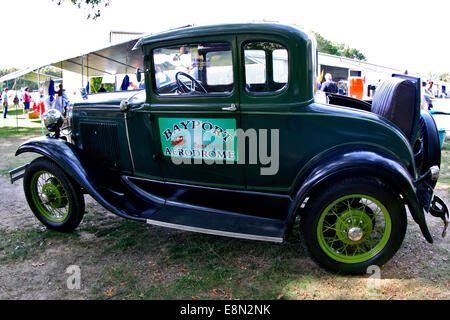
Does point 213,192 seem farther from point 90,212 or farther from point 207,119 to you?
point 90,212

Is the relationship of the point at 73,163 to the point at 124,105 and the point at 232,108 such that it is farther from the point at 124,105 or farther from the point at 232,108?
the point at 232,108

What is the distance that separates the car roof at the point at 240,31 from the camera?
253 centimetres

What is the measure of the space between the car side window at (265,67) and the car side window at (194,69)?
15 cm

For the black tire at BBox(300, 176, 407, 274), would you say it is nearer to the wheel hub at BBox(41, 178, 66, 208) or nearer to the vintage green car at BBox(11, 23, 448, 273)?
the vintage green car at BBox(11, 23, 448, 273)

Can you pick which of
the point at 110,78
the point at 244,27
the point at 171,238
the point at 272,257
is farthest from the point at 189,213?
the point at 110,78

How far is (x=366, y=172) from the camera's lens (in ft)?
7.98

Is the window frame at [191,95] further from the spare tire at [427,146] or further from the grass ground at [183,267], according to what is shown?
the spare tire at [427,146]

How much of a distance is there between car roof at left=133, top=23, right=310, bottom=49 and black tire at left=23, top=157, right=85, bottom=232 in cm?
172

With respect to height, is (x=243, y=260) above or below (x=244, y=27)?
below

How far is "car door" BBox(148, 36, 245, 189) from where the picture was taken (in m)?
2.75

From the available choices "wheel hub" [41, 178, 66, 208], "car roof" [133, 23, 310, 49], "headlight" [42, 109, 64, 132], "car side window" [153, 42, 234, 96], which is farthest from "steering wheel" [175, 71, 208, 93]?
"wheel hub" [41, 178, 66, 208]

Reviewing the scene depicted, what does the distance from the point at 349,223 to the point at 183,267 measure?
1.39 metres
